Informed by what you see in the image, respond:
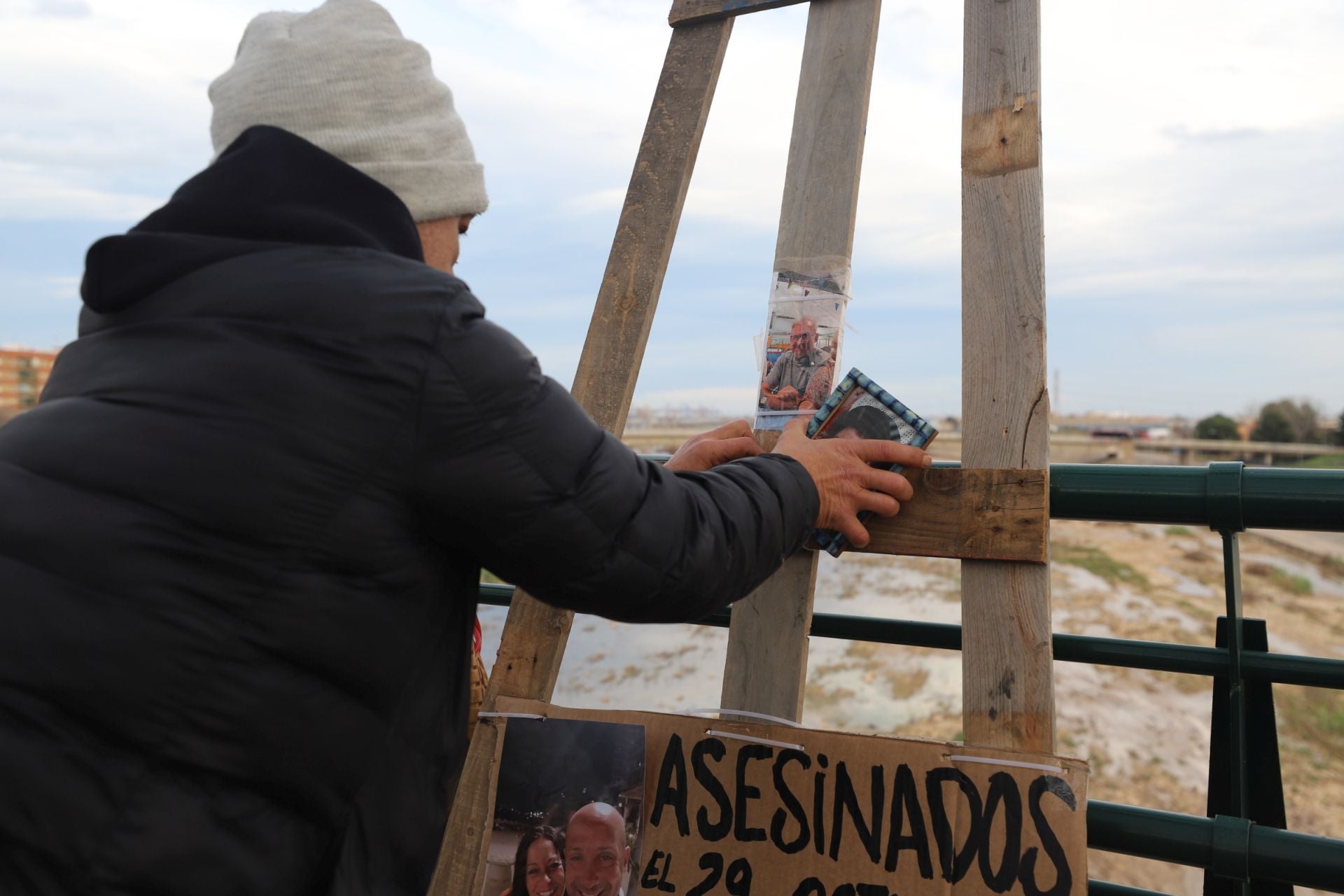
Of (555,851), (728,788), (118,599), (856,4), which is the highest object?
(856,4)

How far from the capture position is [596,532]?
3.81 ft

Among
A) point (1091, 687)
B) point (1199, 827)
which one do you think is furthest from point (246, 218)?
point (1091, 687)

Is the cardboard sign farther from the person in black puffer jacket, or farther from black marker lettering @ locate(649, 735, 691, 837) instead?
the person in black puffer jacket

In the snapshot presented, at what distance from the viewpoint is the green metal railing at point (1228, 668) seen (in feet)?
4.86

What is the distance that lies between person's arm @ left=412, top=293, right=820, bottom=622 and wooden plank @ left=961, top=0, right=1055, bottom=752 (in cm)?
47

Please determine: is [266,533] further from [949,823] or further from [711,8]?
[711,8]

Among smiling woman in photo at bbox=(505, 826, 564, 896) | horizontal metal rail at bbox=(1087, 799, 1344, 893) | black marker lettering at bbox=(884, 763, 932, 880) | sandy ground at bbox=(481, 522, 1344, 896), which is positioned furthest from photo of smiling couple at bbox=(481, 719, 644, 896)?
sandy ground at bbox=(481, 522, 1344, 896)

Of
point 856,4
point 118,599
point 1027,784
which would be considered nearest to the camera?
point 118,599

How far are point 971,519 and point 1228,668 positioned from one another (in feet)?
1.63

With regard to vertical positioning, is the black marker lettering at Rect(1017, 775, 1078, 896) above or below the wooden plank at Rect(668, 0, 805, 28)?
below

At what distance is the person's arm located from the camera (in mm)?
1084

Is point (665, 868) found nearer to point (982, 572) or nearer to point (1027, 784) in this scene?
point (1027, 784)

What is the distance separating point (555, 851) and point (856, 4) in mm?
1786

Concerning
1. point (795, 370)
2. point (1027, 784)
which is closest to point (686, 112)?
point (795, 370)
